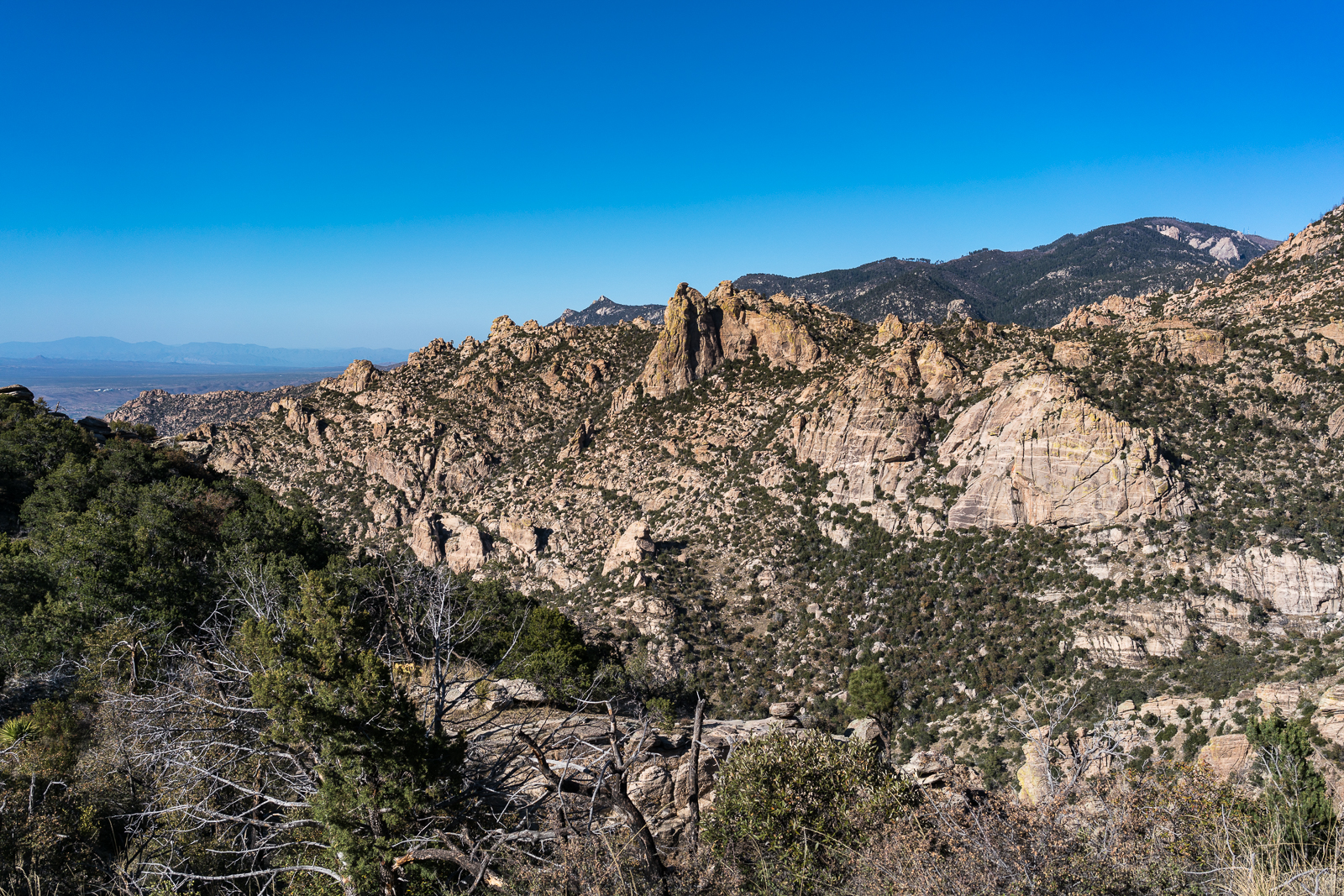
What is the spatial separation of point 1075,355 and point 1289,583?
2296cm

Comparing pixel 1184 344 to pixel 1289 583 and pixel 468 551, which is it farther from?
pixel 468 551

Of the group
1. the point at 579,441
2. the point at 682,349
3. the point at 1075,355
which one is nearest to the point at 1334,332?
the point at 1075,355

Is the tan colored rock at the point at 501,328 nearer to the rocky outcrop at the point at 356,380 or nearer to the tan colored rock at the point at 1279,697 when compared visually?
the rocky outcrop at the point at 356,380

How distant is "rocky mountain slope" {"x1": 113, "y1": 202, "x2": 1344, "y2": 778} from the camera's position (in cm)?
3195

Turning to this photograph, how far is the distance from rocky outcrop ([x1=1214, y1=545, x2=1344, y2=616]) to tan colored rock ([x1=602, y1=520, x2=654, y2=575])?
3759 cm

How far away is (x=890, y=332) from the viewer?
212 feet

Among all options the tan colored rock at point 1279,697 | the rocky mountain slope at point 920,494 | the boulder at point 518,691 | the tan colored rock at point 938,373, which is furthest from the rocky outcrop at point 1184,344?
the boulder at point 518,691

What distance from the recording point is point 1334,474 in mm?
34531

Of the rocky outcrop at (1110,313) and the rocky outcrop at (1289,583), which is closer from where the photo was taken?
the rocky outcrop at (1289,583)

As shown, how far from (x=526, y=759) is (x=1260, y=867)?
33.4 feet

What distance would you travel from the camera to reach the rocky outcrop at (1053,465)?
Answer: 3809 centimetres

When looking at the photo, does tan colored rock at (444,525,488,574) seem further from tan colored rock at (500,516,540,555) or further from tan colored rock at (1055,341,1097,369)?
tan colored rock at (1055,341,1097,369)

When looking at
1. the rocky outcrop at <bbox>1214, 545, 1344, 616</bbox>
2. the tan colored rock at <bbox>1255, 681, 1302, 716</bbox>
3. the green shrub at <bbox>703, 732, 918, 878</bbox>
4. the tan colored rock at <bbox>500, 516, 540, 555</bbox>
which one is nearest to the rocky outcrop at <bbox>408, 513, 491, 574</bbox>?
the tan colored rock at <bbox>500, 516, 540, 555</bbox>

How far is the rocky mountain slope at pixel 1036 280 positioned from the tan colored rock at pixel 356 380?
8008 cm
